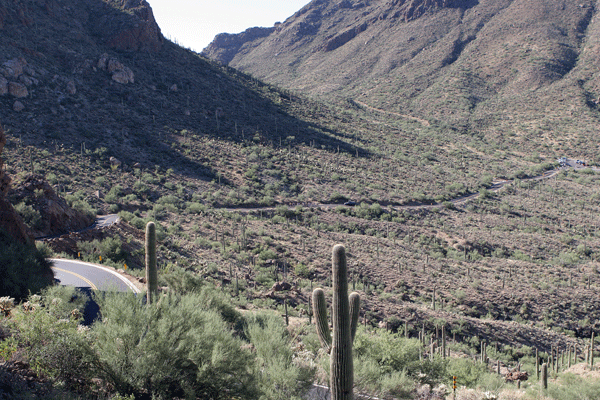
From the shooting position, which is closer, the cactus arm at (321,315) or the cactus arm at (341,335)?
the cactus arm at (341,335)

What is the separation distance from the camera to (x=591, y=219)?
4088 centimetres

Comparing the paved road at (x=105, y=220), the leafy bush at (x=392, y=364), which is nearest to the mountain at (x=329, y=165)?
the paved road at (x=105, y=220)

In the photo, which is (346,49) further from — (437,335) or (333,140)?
(437,335)

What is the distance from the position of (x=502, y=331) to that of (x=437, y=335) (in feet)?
11.4

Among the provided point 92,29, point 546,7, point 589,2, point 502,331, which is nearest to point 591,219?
point 502,331

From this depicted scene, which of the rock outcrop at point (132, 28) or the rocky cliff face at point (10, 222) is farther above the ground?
the rock outcrop at point (132, 28)

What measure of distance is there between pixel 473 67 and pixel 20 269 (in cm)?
9400

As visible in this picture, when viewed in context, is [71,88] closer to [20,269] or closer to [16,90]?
[16,90]

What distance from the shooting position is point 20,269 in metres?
13.6

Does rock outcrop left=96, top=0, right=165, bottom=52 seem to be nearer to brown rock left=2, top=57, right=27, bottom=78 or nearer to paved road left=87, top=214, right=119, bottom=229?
brown rock left=2, top=57, right=27, bottom=78

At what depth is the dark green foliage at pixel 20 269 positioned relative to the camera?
1302 centimetres

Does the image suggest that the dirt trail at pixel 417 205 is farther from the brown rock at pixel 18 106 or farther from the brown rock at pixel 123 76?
the brown rock at pixel 123 76

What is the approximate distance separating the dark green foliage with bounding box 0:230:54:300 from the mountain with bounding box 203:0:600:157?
69.1 meters

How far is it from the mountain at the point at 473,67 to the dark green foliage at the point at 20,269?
69.1m
